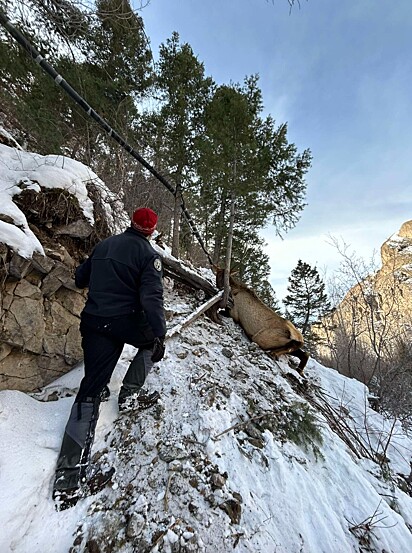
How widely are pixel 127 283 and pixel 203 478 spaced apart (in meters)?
1.81

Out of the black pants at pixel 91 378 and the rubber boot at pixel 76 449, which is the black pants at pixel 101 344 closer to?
the black pants at pixel 91 378

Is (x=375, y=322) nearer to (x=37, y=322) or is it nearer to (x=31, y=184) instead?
(x=37, y=322)

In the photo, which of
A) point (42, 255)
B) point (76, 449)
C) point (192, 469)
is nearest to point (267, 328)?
point (192, 469)

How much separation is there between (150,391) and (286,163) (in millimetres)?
5800

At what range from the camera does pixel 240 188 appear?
573 centimetres

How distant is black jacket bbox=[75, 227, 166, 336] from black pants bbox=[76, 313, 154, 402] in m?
0.07

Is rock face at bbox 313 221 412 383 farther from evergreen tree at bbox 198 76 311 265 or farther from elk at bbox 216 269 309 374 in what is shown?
evergreen tree at bbox 198 76 311 265

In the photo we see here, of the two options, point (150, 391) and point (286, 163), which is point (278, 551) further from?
point (286, 163)

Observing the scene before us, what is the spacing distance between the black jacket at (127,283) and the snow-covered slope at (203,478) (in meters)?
1.03

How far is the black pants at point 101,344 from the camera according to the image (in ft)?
6.91

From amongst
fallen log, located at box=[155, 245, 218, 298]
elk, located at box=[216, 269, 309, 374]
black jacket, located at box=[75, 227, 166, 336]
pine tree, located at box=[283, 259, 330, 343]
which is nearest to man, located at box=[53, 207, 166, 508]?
black jacket, located at box=[75, 227, 166, 336]

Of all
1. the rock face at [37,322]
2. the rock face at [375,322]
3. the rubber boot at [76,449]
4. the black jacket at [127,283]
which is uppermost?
the rock face at [375,322]

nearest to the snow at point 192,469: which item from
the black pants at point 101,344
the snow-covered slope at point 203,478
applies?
the snow-covered slope at point 203,478

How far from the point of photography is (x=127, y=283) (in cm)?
225
